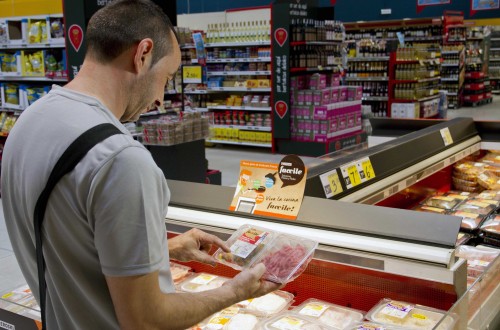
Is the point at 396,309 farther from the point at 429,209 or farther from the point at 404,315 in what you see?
the point at 429,209

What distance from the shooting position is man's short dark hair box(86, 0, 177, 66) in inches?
49.1

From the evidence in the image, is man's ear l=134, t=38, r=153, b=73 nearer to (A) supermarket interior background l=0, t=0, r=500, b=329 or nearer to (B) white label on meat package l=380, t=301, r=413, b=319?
(A) supermarket interior background l=0, t=0, r=500, b=329

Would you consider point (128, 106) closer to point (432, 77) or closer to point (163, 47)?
point (163, 47)

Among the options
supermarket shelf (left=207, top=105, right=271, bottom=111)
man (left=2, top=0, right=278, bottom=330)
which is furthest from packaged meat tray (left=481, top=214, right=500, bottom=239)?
supermarket shelf (left=207, top=105, right=271, bottom=111)

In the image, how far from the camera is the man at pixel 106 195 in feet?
3.61

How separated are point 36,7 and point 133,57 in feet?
23.8

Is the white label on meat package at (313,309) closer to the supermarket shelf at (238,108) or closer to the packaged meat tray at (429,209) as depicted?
the packaged meat tray at (429,209)

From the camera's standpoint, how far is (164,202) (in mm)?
1232

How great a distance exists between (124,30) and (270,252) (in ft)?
2.92

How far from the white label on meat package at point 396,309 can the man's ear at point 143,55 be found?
45.8 inches

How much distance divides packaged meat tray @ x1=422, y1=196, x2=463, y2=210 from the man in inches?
105

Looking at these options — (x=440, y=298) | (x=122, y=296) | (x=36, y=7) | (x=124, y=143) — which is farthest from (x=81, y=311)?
(x=36, y=7)

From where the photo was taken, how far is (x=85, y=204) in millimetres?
1117

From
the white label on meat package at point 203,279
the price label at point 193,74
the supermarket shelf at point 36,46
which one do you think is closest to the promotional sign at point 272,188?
the white label on meat package at point 203,279
